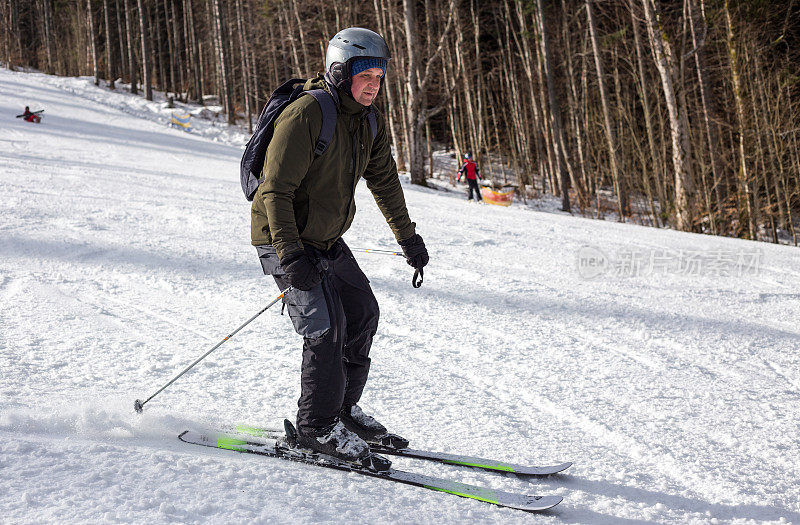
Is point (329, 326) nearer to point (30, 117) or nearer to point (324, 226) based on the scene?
point (324, 226)

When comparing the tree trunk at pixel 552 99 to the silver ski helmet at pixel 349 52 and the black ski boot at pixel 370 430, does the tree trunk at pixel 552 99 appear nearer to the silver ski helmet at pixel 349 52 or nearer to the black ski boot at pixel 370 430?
the silver ski helmet at pixel 349 52

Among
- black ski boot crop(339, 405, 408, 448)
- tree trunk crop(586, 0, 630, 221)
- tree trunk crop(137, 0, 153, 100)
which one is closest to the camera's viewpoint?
black ski boot crop(339, 405, 408, 448)

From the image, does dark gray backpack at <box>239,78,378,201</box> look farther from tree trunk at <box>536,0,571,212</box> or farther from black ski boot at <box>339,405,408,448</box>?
tree trunk at <box>536,0,571,212</box>

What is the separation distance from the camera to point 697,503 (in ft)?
8.35

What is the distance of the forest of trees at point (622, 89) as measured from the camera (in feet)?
51.7

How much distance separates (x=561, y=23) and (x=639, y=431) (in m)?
27.0

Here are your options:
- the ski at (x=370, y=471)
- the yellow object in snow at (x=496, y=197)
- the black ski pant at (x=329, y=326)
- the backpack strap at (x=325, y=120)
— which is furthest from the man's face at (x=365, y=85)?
the yellow object in snow at (x=496, y=197)

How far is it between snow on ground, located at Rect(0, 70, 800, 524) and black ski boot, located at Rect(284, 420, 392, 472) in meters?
0.11

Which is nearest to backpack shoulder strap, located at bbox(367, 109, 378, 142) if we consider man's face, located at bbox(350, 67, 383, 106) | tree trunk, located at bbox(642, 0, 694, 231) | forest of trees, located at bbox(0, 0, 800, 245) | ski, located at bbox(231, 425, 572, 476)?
man's face, located at bbox(350, 67, 383, 106)

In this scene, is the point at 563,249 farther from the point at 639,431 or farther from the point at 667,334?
the point at 639,431

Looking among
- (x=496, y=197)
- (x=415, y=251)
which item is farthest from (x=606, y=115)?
(x=415, y=251)

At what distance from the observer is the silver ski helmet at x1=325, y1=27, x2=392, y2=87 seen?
8.33ft

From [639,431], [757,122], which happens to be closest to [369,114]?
[639,431]

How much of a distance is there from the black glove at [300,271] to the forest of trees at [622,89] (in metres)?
13.8
